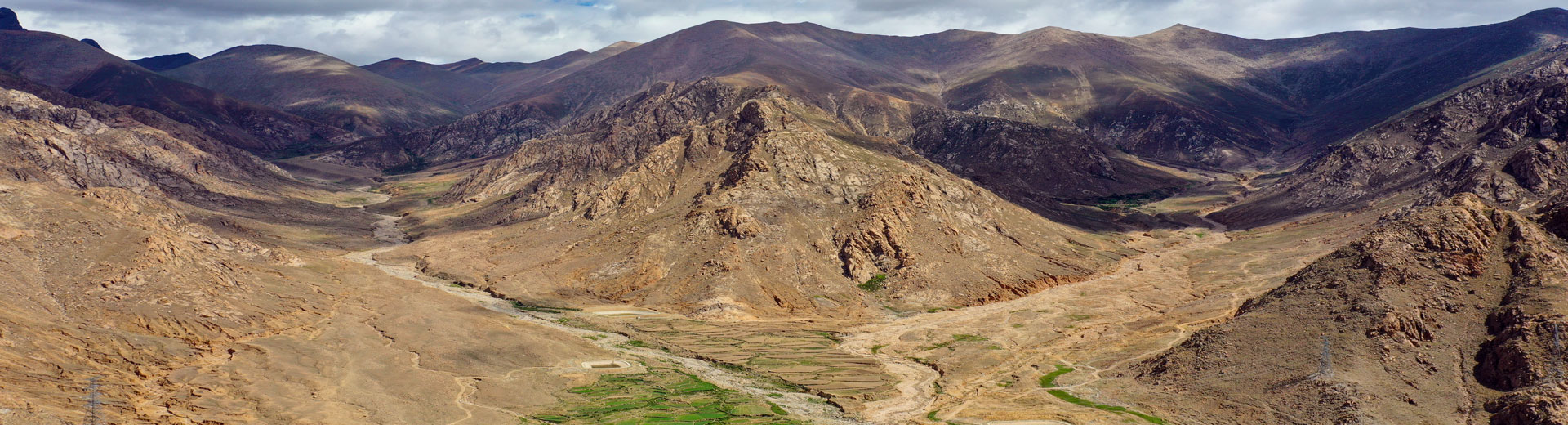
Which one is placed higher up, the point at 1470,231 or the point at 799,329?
the point at 1470,231

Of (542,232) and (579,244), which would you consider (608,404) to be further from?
(542,232)

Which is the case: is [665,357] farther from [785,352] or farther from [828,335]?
[828,335]

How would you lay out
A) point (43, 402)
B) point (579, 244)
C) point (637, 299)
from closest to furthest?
point (43, 402) → point (637, 299) → point (579, 244)

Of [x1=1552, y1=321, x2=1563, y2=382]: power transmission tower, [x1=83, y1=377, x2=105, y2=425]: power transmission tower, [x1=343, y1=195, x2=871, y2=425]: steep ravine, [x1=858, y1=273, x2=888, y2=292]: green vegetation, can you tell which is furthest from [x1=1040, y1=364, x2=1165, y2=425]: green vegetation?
[x1=83, y1=377, x2=105, y2=425]: power transmission tower

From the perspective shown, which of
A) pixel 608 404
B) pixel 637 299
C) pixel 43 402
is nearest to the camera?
pixel 43 402

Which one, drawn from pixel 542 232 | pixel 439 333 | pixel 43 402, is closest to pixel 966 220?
pixel 542 232

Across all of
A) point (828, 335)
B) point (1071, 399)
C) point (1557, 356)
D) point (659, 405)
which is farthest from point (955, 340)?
point (1557, 356)

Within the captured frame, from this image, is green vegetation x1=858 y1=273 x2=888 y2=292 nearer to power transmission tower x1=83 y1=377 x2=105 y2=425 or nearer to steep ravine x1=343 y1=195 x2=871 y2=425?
steep ravine x1=343 y1=195 x2=871 y2=425
